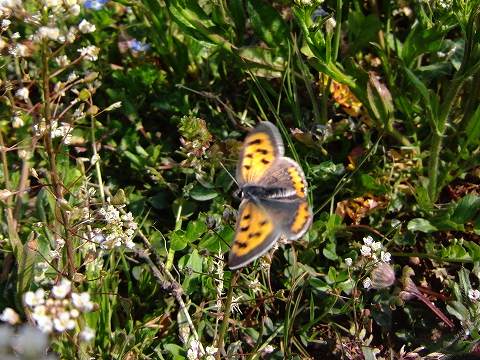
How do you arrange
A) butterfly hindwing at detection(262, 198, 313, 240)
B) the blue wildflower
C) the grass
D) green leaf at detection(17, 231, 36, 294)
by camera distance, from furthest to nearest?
the blue wildflower
the grass
green leaf at detection(17, 231, 36, 294)
butterfly hindwing at detection(262, 198, 313, 240)

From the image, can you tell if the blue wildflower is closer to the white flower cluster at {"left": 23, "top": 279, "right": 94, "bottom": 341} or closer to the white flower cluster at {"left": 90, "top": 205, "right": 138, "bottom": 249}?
the white flower cluster at {"left": 90, "top": 205, "right": 138, "bottom": 249}

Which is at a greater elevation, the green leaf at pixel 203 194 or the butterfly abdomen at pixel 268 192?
the butterfly abdomen at pixel 268 192

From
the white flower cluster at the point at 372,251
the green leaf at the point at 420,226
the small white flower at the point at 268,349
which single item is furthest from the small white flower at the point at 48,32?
the green leaf at the point at 420,226

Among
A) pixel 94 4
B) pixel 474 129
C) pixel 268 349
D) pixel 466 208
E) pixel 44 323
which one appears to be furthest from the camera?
pixel 94 4

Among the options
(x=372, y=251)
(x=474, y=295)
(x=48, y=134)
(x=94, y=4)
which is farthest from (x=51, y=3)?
(x=474, y=295)

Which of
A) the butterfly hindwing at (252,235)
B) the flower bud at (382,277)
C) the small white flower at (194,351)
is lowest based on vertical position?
the small white flower at (194,351)

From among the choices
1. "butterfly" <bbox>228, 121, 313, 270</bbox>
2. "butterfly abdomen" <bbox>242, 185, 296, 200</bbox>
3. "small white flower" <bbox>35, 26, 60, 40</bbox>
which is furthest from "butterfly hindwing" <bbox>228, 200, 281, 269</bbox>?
"small white flower" <bbox>35, 26, 60, 40</bbox>

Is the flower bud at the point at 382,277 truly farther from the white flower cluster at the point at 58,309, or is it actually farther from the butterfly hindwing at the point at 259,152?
the white flower cluster at the point at 58,309

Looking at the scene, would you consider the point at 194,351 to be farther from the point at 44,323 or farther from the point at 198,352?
the point at 44,323
